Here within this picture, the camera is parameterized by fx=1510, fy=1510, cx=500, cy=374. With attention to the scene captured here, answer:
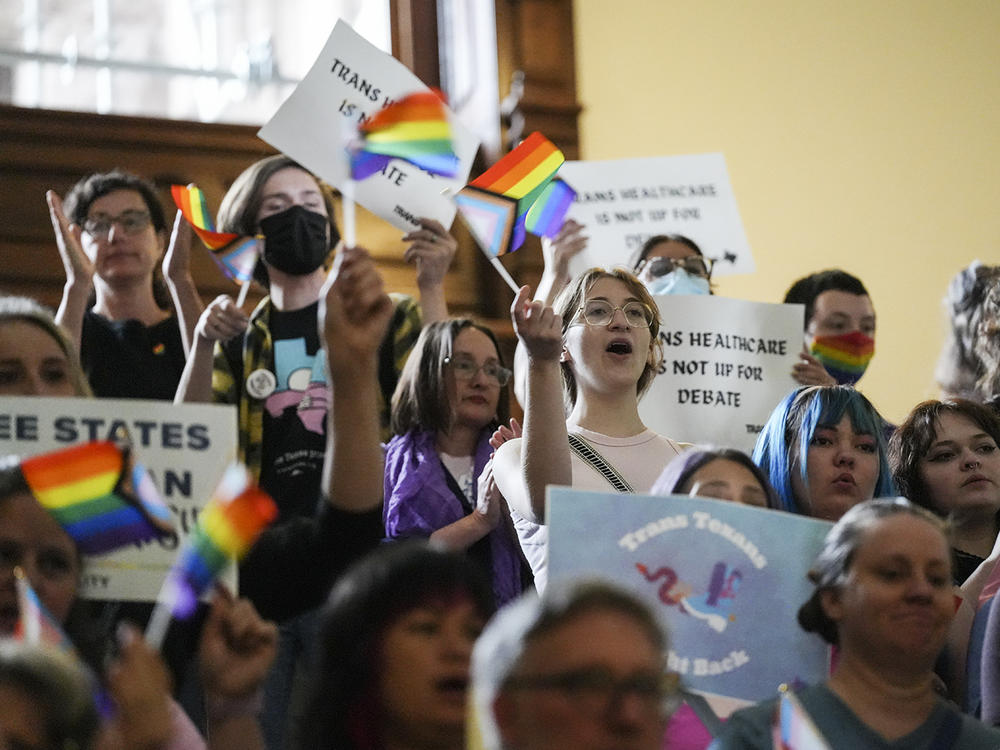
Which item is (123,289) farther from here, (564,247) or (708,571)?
(708,571)

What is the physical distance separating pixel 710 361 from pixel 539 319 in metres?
0.92

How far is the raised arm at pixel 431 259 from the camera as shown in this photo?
313 centimetres

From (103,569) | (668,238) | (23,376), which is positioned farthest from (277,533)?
(668,238)

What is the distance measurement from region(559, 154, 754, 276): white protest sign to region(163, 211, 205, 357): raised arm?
1.06 m

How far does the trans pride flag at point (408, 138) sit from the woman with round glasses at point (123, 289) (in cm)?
97

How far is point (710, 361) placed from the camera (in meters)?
3.18

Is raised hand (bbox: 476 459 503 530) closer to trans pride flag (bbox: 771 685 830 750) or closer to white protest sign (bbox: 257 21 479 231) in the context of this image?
white protest sign (bbox: 257 21 479 231)

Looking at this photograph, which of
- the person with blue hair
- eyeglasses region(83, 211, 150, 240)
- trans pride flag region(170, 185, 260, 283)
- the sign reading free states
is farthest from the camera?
eyeglasses region(83, 211, 150, 240)

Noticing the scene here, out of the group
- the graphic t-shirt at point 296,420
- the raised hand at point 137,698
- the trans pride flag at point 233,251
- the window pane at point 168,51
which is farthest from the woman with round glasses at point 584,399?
the window pane at point 168,51

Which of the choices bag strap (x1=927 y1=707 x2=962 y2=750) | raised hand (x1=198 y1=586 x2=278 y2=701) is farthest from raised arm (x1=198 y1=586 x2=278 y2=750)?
bag strap (x1=927 y1=707 x2=962 y2=750)

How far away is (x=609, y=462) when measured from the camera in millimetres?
2564

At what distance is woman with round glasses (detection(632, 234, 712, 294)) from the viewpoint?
3393 millimetres

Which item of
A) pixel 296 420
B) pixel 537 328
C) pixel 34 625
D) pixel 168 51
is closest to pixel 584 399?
pixel 537 328

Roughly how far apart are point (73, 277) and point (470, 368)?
786mm
